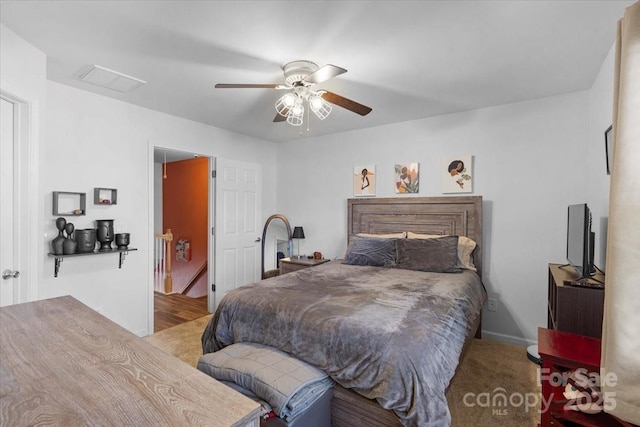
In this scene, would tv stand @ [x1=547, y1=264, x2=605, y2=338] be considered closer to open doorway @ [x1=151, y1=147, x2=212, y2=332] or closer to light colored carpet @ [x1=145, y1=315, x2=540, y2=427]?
light colored carpet @ [x1=145, y1=315, x2=540, y2=427]

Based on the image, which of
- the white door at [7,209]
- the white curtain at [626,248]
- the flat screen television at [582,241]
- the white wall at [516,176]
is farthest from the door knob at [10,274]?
the flat screen television at [582,241]

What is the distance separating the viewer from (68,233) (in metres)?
2.72

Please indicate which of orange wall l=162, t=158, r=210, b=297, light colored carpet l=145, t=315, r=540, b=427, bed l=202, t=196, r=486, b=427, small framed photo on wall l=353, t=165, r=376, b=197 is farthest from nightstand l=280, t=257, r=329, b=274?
orange wall l=162, t=158, r=210, b=297

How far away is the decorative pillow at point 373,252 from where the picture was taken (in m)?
3.32

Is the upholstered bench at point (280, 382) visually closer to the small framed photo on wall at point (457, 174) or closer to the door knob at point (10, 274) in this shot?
the door knob at point (10, 274)

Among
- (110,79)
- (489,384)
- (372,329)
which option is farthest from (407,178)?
(110,79)

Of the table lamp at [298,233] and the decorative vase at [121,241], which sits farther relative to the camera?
the table lamp at [298,233]

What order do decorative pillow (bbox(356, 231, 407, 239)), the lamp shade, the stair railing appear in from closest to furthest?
decorative pillow (bbox(356, 231, 407, 239)), the lamp shade, the stair railing

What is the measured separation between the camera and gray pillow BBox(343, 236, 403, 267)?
10.9ft

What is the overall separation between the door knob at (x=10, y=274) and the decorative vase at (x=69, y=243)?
2.18ft

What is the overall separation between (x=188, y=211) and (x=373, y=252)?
12.2ft

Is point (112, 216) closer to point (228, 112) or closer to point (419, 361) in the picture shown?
point (228, 112)

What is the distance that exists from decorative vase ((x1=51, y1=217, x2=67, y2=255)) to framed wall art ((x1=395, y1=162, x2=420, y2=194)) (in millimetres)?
3388

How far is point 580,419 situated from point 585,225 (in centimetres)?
111
